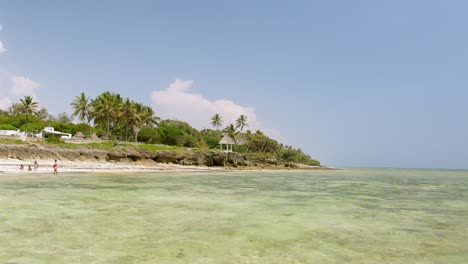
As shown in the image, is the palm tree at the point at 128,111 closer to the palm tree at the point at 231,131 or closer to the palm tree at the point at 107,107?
the palm tree at the point at 107,107

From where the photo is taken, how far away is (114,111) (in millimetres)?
69188

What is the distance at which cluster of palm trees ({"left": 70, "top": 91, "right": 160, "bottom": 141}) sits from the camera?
225 ft

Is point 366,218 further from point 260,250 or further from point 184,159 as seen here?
point 184,159

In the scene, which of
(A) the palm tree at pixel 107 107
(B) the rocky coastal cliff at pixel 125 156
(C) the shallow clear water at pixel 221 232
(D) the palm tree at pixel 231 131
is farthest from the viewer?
(D) the palm tree at pixel 231 131

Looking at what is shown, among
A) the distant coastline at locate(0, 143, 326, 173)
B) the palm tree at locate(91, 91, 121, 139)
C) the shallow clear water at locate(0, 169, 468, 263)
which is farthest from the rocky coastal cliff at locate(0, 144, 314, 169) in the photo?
the shallow clear water at locate(0, 169, 468, 263)

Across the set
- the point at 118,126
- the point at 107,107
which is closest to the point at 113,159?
the point at 107,107

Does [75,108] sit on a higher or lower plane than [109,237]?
higher

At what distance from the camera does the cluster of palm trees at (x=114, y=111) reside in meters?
68.7

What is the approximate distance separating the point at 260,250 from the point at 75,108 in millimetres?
80483

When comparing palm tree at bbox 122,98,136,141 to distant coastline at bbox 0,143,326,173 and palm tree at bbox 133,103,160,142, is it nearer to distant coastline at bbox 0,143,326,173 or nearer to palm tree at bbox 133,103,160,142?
palm tree at bbox 133,103,160,142

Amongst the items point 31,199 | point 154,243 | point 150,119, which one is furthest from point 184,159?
point 154,243

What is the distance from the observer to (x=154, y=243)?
762cm

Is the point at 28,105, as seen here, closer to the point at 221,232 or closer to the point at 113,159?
the point at 113,159

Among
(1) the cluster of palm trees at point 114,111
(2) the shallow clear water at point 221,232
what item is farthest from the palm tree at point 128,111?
(2) the shallow clear water at point 221,232
